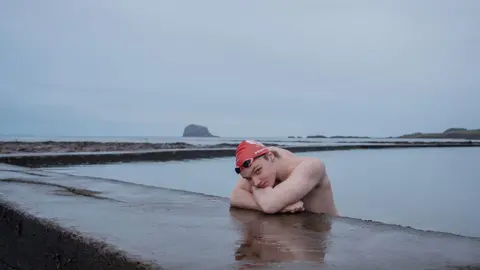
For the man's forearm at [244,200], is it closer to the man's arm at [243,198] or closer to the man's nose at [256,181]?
the man's arm at [243,198]

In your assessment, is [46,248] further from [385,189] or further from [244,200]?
[385,189]

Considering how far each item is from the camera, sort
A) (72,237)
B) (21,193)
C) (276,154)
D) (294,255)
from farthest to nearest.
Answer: (21,193) < (276,154) < (72,237) < (294,255)

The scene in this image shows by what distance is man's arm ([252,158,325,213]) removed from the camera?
11.2 ft

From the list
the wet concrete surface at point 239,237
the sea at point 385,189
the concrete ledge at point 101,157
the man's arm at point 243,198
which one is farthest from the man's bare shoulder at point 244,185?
the concrete ledge at point 101,157

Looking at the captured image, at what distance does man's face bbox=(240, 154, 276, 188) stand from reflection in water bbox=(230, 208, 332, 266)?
24cm

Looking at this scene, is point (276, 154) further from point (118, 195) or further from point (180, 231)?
point (118, 195)

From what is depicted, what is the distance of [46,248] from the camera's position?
9.54ft

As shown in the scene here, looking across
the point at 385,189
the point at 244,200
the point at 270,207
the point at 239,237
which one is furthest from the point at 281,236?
the point at 385,189

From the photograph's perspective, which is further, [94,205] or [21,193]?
[21,193]

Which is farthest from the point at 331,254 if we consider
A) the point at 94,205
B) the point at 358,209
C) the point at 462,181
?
the point at 462,181

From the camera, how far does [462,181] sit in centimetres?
1115

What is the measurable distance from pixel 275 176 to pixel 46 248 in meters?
1.58

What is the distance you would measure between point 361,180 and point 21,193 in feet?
27.4

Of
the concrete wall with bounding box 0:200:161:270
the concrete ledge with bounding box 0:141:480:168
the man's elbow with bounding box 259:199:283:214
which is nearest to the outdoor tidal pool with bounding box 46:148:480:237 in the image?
the concrete ledge with bounding box 0:141:480:168
